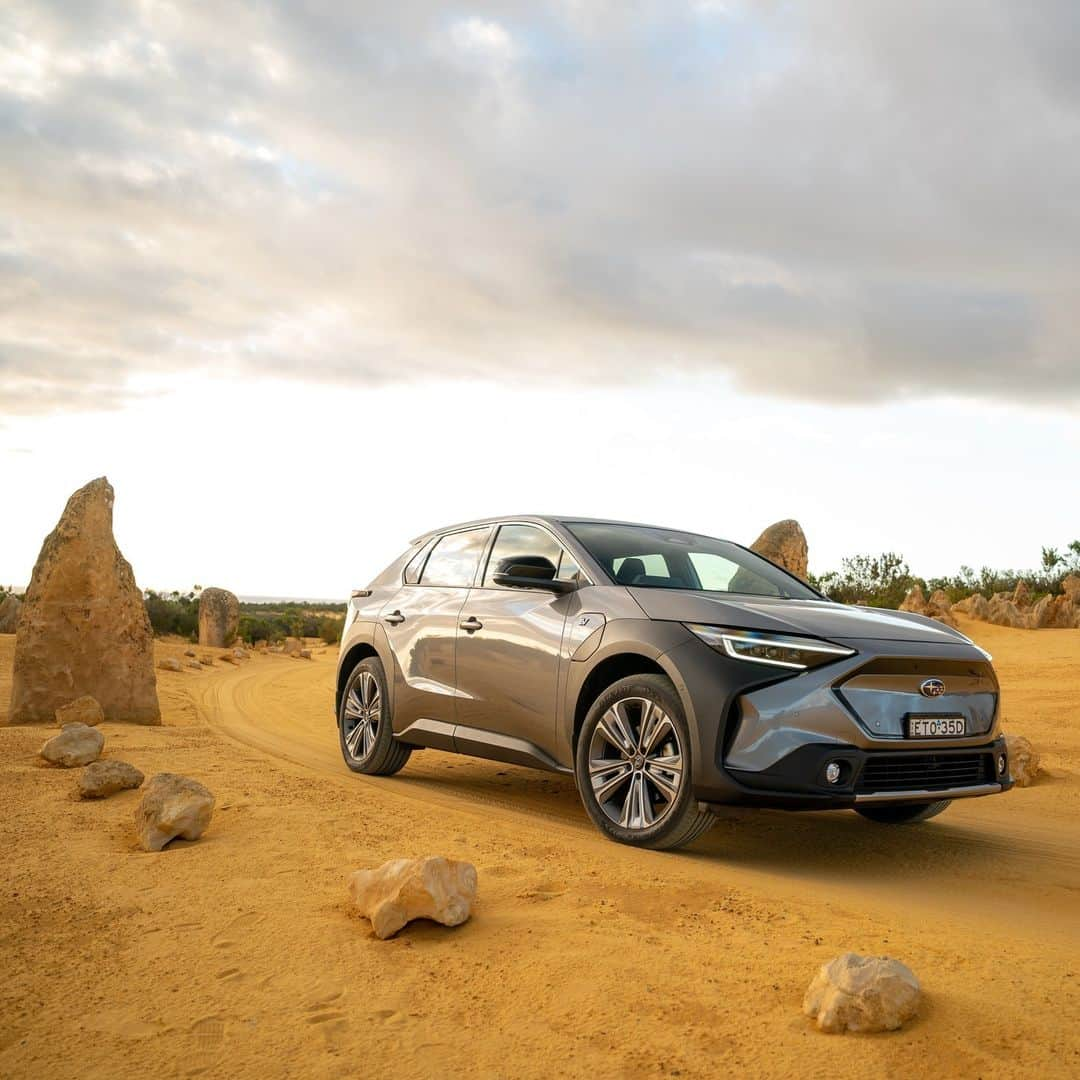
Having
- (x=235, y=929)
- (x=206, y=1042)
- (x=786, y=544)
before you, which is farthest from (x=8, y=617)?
(x=206, y=1042)

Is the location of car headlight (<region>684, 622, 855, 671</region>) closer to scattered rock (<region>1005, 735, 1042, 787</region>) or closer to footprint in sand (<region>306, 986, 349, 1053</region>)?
footprint in sand (<region>306, 986, 349, 1053</region>)

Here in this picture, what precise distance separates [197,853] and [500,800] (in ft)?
8.12

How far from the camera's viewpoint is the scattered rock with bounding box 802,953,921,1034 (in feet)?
9.59

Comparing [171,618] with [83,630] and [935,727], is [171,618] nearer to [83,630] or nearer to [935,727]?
[83,630]

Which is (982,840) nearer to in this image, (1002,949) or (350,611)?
(1002,949)

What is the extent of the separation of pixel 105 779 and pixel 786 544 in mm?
11427

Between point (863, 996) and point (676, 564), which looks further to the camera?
point (676, 564)

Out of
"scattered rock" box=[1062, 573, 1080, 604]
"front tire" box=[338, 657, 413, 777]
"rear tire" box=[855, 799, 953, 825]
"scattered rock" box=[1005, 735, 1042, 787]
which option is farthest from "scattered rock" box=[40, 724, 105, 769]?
"scattered rock" box=[1062, 573, 1080, 604]

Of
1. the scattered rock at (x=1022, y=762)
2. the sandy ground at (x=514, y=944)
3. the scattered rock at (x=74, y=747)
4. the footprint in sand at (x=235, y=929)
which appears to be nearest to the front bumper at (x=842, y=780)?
the sandy ground at (x=514, y=944)

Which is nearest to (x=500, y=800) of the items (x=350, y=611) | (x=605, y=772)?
(x=605, y=772)

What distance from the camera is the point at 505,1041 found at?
9.65 ft

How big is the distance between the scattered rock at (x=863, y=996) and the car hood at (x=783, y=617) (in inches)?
85.9

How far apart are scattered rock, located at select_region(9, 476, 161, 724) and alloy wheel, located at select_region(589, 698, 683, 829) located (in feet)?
21.1

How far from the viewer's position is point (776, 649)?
198 inches
